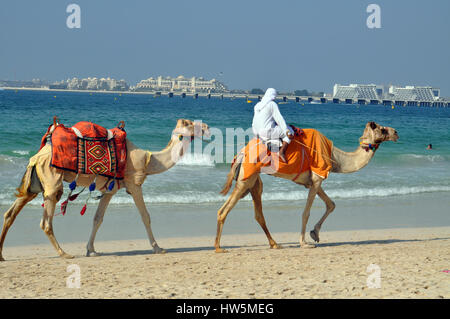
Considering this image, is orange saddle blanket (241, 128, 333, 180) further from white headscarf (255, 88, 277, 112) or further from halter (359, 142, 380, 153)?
halter (359, 142, 380, 153)

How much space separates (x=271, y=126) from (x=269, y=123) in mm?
53

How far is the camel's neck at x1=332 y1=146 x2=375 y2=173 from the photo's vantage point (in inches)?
368

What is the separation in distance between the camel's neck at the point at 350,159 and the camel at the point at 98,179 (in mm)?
2094

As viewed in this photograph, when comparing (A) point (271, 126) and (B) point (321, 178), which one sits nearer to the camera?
(A) point (271, 126)

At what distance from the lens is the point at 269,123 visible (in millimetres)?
8594

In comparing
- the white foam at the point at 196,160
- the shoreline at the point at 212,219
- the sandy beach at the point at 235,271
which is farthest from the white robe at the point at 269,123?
the white foam at the point at 196,160

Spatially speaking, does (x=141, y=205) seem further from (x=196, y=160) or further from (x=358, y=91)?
(x=358, y=91)

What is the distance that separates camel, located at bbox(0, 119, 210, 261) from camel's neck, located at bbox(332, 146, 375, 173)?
209cm

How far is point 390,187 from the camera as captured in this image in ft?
54.2

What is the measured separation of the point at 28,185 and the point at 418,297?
16.7ft

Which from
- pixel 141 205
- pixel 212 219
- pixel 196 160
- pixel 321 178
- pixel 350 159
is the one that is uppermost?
pixel 350 159

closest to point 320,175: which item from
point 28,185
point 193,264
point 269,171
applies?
point 269,171

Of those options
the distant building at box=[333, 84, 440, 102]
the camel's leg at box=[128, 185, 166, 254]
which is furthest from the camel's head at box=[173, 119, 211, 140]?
the distant building at box=[333, 84, 440, 102]

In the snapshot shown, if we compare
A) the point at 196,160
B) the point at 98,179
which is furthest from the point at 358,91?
the point at 98,179
